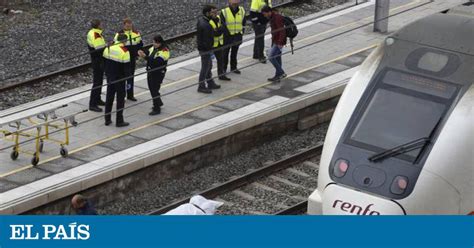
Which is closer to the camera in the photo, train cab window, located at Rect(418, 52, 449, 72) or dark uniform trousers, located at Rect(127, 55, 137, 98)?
train cab window, located at Rect(418, 52, 449, 72)

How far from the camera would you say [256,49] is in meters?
24.0

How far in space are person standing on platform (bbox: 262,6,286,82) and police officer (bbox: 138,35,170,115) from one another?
7.77 feet

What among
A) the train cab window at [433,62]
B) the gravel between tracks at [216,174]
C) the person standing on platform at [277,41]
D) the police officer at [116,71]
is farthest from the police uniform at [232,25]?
the train cab window at [433,62]

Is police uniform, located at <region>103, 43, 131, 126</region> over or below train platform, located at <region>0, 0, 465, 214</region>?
over

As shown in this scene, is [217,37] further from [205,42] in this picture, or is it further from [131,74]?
[131,74]

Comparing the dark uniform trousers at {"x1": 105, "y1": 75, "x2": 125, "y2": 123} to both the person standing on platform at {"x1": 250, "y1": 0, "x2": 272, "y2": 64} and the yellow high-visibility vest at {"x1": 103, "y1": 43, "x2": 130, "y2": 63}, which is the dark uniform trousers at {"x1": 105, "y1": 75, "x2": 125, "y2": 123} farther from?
the person standing on platform at {"x1": 250, "y1": 0, "x2": 272, "y2": 64}

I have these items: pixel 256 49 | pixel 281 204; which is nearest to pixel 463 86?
pixel 281 204

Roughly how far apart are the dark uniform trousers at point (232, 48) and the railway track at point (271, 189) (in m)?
2.97

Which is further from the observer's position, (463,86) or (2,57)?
(2,57)

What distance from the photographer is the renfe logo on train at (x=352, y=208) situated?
14195 millimetres

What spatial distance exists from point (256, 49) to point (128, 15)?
4388mm

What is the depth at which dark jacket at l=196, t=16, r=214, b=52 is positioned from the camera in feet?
70.9

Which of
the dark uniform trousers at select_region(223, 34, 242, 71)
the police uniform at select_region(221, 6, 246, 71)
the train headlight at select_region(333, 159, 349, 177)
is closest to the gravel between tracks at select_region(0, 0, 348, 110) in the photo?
the dark uniform trousers at select_region(223, 34, 242, 71)

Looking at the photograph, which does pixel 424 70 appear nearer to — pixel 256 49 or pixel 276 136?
pixel 276 136
